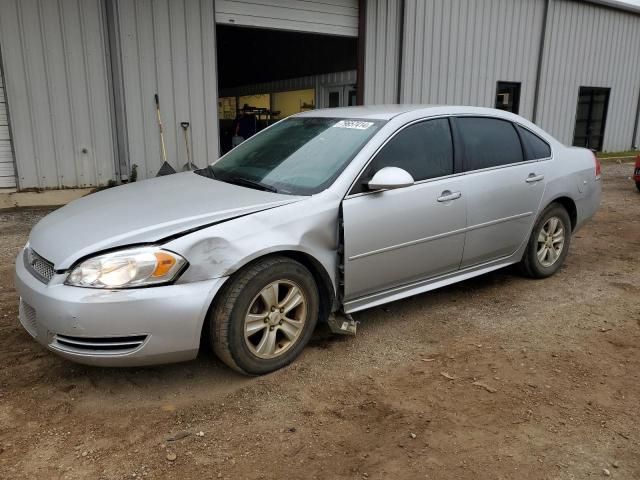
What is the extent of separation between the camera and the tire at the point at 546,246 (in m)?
4.75

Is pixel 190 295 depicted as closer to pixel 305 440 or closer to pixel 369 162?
pixel 305 440

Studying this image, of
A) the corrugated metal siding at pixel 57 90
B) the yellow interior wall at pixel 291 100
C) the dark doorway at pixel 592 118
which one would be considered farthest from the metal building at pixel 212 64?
the yellow interior wall at pixel 291 100

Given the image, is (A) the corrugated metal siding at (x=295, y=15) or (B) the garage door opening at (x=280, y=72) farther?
(B) the garage door opening at (x=280, y=72)

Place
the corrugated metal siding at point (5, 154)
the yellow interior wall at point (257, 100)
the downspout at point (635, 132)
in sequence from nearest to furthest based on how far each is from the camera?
the corrugated metal siding at point (5, 154)
the downspout at point (635, 132)
the yellow interior wall at point (257, 100)

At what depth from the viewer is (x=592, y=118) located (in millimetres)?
17406

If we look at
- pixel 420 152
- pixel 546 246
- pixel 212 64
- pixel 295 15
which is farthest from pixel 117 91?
pixel 546 246

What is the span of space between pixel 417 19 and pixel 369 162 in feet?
31.4

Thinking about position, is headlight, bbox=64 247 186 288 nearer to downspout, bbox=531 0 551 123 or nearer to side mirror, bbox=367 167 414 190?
side mirror, bbox=367 167 414 190

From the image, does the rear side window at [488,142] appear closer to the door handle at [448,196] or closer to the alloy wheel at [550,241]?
the door handle at [448,196]

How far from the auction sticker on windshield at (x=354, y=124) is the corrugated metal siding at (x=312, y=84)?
34.2 feet

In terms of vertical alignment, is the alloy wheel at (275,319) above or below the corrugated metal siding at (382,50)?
below

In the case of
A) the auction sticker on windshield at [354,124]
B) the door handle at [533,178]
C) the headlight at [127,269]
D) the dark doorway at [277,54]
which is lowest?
the headlight at [127,269]

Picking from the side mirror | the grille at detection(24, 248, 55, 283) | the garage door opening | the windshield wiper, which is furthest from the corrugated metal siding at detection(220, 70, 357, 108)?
the grille at detection(24, 248, 55, 283)

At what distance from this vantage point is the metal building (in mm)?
7777
